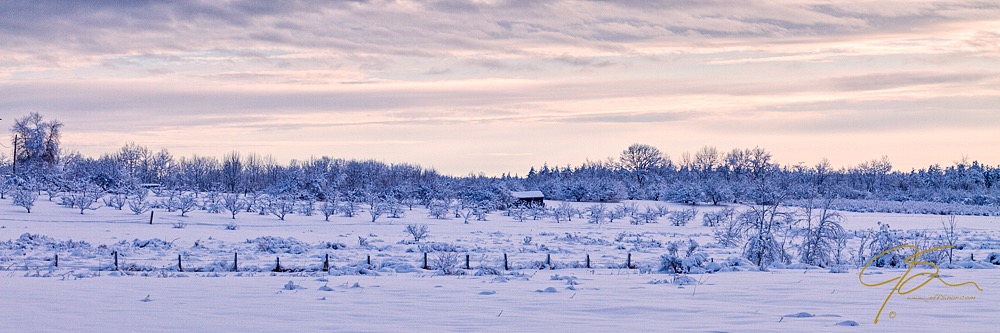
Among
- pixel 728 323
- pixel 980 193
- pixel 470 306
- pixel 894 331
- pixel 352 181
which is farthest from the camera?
pixel 352 181

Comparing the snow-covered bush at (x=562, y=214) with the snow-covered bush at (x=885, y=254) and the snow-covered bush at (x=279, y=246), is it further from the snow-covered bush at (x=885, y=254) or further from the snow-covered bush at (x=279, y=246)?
the snow-covered bush at (x=885, y=254)

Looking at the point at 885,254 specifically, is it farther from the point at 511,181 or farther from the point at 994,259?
the point at 511,181

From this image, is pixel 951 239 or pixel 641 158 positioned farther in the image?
pixel 641 158

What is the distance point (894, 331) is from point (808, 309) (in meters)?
2.27

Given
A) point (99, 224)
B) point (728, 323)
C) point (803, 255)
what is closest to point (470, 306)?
point (728, 323)

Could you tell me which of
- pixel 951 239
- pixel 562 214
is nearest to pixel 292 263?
pixel 951 239

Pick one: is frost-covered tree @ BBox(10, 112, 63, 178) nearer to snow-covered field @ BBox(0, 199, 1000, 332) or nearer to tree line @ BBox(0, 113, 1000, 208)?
tree line @ BBox(0, 113, 1000, 208)

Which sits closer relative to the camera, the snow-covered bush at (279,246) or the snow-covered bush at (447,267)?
the snow-covered bush at (447,267)

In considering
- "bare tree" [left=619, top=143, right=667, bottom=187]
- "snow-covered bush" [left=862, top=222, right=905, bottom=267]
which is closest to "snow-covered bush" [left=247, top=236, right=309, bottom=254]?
"snow-covered bush" [left=862, top=222, right=905, bottom=267]

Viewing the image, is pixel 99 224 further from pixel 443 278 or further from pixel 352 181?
pixel 352 181

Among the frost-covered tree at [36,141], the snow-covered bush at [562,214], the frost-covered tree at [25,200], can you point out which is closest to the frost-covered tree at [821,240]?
the snow-covered bush at [562,214]

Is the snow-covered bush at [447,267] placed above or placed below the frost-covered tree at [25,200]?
below

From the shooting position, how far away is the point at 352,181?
14125cm

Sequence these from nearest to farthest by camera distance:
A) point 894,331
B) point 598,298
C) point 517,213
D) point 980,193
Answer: point 894,331, point 598,298, point 517,213, point 980,193
